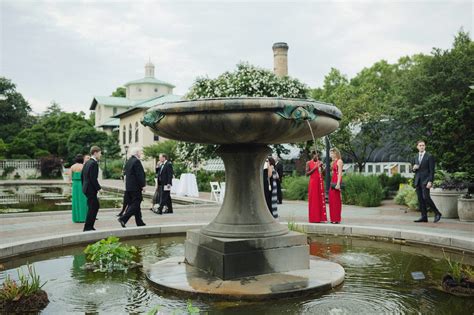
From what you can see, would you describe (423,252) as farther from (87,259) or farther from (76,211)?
(76,211)

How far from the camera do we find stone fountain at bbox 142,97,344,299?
15.7 feet

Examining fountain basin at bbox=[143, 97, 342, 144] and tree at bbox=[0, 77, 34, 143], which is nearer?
fountain basin at bbox=[143, 97, 342, 144]

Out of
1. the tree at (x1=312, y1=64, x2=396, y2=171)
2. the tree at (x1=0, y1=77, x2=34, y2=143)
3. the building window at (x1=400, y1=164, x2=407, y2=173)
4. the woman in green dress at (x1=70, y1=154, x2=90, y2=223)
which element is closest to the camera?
the woman in green dress at (x1=70, y1=154, x2=90, y2=223)

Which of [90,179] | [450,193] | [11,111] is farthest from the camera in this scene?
[11,111]

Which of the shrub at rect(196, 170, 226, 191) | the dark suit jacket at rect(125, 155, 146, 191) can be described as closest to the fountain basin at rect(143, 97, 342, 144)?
the dark suit jacket at rect(125, 155, 146, 191)

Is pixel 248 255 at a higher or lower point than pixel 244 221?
lower

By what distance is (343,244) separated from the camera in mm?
7941

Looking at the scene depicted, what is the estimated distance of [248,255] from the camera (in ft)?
17.3

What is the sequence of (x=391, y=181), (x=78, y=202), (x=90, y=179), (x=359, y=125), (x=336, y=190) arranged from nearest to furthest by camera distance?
(x=90, y=179) → (x=336, y=190) → (x=78, y=202) → (x=391, y=181) → (x=359, y=125)

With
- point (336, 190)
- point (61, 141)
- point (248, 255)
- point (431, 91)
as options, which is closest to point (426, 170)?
point (336, 190)

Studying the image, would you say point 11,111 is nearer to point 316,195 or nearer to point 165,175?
point 165,175

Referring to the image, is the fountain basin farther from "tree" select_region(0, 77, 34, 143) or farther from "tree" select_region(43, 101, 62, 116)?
"tree" select_region(43, 101, 62, 116)

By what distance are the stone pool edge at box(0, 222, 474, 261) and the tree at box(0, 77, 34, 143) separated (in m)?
59.8

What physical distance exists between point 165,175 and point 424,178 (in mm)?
6952
